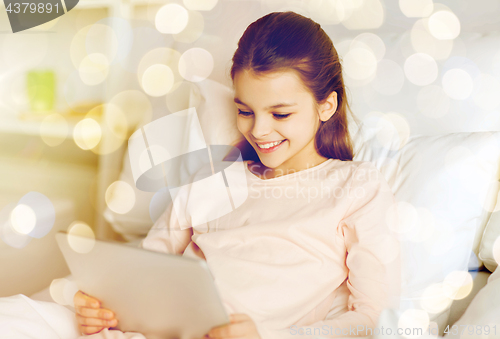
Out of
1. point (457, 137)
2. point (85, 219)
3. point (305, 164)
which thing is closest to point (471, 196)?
point (457, 137)

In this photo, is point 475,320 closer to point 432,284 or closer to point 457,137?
point 432,284

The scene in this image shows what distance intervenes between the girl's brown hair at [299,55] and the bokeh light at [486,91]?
0.31 metres

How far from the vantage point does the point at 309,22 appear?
78cm

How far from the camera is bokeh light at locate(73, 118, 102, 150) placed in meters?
1.41

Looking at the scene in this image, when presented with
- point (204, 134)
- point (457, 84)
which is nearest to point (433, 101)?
point (457, 84)

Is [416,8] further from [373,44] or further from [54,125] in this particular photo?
[54,125]

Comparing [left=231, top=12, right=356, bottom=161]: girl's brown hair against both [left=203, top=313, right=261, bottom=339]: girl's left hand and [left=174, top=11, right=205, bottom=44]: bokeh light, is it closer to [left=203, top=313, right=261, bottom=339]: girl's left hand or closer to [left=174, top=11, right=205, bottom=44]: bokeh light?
[left=203, top=313, right=261, bottom=339]: girl's left hand

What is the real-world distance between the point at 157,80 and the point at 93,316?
3.01ft

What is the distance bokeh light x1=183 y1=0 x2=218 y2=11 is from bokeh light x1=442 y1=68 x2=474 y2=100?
79cm

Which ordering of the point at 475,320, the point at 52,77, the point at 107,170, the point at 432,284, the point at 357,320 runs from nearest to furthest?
1. the point at 475,320
2. the point at 357,320
3. the point at 432,284
4. the point at 107,170
5. the point at 52,77

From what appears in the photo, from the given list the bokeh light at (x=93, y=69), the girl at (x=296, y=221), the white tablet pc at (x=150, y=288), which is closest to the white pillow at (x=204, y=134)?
the girl at (x=296, y=221)

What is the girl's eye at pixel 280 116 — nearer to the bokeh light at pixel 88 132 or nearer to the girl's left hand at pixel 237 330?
the girl's left hand at pixel 237 330

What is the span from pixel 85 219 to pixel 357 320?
3.83ft

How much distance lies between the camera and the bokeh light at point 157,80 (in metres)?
1.29
